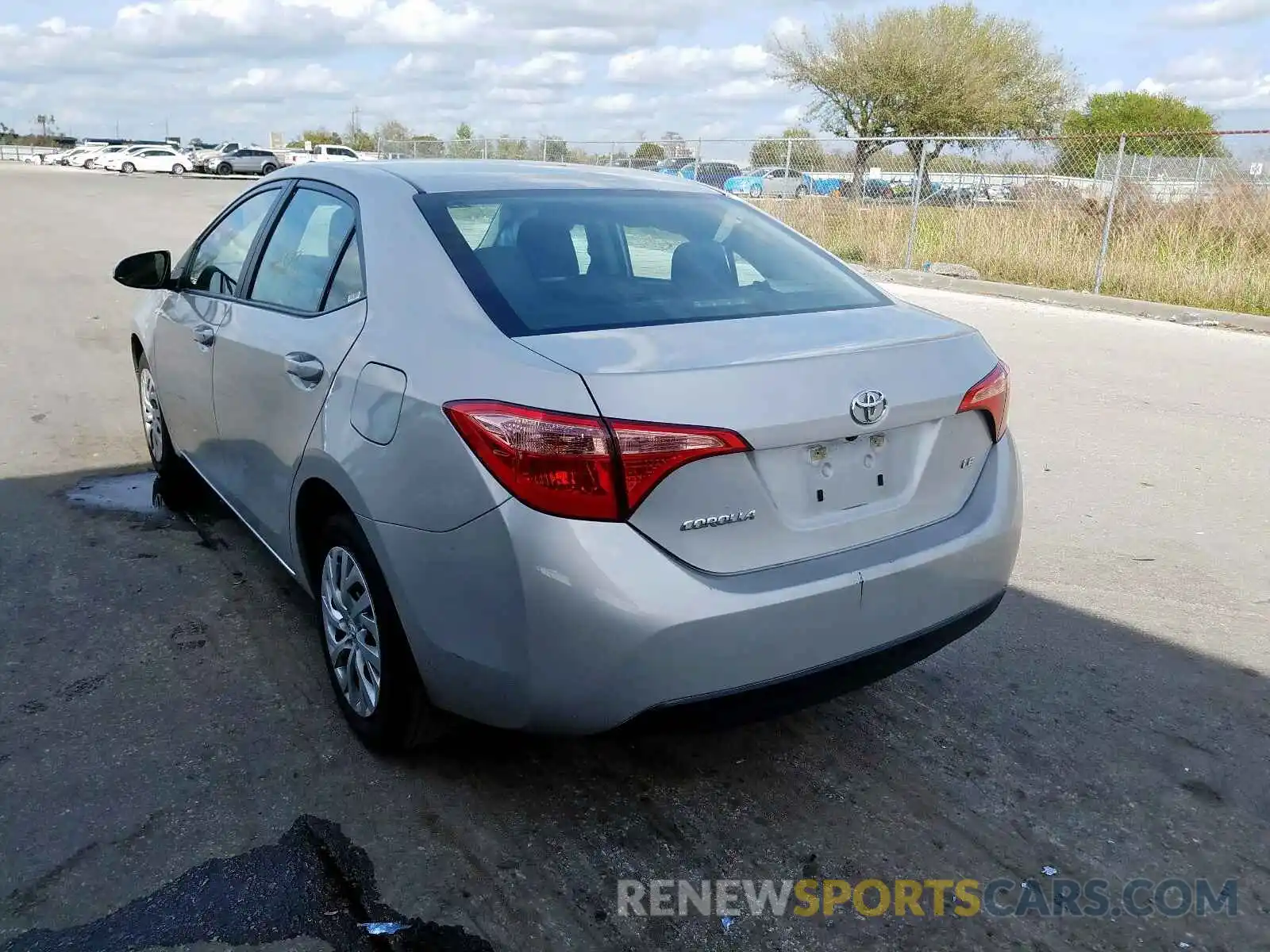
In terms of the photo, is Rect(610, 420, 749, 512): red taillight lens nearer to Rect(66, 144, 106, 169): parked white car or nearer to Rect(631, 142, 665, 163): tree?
Rect(631, 142, 665, 163): tree

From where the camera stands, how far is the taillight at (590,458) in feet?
7.70

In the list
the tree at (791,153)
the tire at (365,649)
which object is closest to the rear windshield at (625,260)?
the tire at (365,649)

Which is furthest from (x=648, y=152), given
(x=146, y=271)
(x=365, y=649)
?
(x=365, y=649)

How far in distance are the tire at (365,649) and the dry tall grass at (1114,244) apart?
12800mm

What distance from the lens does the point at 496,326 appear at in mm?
2660

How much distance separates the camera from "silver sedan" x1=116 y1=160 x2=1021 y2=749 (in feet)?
7.84

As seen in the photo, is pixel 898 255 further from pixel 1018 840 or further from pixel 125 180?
pixel 125 180

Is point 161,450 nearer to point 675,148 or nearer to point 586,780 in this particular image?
point 586,780

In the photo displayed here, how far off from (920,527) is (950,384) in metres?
0.38

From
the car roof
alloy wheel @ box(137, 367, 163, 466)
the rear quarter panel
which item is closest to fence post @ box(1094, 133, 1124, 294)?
the car roof

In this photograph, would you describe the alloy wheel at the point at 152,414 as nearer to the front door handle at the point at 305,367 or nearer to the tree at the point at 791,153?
the front door handle at the point at 305,367

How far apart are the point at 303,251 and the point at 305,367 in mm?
641

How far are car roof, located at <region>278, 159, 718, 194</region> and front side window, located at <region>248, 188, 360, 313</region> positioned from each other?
95 millimetres

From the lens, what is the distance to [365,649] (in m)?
3.08
